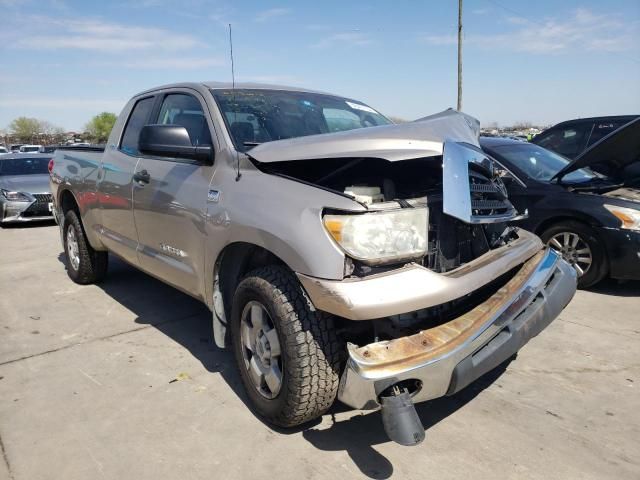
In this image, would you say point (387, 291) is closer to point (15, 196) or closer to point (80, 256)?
point (80, 256)

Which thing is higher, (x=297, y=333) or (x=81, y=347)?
(x=297, y=333)

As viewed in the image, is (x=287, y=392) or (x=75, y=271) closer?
(x=287, y=392)

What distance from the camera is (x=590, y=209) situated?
489cm

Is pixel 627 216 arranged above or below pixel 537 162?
below

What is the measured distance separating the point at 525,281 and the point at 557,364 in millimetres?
1109

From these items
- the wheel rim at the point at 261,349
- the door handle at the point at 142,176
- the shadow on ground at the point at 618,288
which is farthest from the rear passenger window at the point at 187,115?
the shadow on ground at the point at 618,288

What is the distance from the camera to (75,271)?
5.52 metres

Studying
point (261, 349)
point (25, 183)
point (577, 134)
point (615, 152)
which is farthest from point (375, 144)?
point (25, 183)

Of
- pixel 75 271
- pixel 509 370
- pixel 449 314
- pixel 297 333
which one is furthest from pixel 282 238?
pixel 75 271

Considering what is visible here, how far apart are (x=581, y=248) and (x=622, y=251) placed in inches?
15.2

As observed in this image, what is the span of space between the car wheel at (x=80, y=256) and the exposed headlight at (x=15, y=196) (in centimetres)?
520

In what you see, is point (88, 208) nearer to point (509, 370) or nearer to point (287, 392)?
point (287, 392)

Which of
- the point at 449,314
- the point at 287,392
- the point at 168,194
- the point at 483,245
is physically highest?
the point at 168,194

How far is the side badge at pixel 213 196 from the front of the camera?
2892 mm
